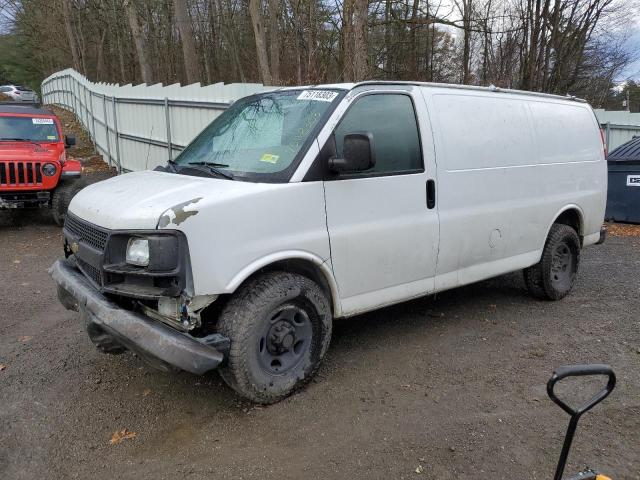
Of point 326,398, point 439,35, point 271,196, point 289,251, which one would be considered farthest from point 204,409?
point 439,35

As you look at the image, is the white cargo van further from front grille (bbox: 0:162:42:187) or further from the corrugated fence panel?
the corrugated fence panel

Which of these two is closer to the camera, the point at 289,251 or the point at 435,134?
the point at 289,251

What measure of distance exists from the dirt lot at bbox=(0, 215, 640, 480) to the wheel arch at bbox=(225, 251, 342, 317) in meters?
0.67

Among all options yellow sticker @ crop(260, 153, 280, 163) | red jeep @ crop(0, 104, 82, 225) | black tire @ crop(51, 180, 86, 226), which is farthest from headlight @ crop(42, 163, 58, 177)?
yellow sticker @ crop(260, 153, 280, 163)

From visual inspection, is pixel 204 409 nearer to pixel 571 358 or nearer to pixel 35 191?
pixel 571 358

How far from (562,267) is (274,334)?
369 centimetres

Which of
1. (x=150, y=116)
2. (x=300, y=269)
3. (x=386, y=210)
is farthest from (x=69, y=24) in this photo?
(x=300, y=269)

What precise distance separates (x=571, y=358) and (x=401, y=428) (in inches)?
71.3

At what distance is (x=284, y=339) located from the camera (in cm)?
365

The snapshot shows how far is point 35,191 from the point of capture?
918 centimetres

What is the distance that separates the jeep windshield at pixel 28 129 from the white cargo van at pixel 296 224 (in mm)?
6653

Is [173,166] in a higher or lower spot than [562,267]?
higher

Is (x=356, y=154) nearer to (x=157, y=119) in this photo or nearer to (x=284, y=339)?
(x=284, y=339)

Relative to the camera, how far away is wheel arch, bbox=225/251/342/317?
3.36 m
